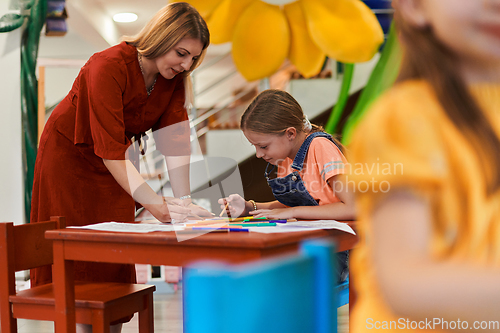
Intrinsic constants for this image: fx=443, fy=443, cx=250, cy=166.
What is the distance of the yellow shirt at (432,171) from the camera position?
0.28 m

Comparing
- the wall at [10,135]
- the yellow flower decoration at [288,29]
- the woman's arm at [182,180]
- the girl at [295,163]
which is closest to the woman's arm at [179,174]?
the woman's arm at [182,180]

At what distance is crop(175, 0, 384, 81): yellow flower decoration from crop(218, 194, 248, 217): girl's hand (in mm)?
1071

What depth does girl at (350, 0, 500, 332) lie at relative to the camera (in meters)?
0.27

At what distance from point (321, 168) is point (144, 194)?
0.48 meters

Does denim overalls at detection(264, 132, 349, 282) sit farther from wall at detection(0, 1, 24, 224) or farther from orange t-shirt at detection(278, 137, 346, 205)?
wall at detection(0, 1, 24, 224)

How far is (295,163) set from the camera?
1297 millimetres

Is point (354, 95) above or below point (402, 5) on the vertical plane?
above

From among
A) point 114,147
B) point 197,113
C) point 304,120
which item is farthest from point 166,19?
point 197,113

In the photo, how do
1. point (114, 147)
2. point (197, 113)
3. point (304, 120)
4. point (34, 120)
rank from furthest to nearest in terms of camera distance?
point (197, 113) < point (34, 120) < point (304, 120) < point (114, 147)

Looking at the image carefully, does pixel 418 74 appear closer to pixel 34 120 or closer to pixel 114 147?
pixel 114 147

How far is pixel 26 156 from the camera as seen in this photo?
8.56ft

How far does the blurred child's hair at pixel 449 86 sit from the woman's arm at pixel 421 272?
6 cm

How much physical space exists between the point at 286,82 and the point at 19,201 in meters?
1.72

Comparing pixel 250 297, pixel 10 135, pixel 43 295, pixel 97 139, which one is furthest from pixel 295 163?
pixel 10 135
